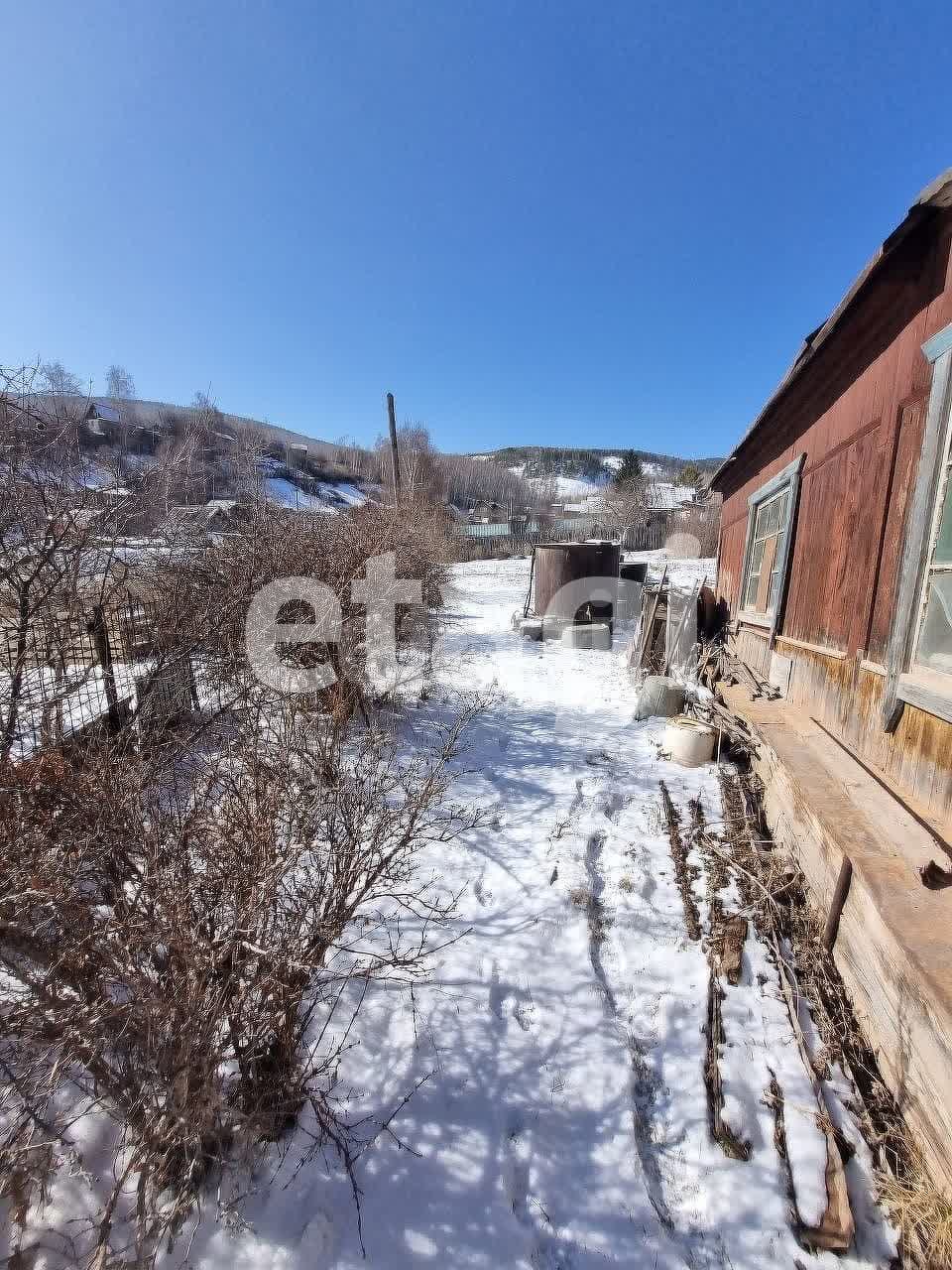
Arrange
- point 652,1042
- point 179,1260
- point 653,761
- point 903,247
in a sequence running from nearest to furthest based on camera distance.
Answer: point 179,1260, point 652,1042, point 903,247, point 653,761

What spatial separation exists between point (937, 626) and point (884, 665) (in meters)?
0.44

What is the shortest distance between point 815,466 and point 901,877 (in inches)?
129

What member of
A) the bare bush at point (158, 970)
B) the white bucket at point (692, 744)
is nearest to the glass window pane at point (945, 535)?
the bare bush at point (158, 970)

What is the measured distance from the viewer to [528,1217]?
1.77 meters

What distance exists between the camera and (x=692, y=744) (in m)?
5.05

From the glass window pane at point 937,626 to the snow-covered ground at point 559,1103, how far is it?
1773 millimetres

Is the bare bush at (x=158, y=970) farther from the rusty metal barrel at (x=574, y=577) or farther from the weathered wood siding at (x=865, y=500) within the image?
the rusty metal barrel at (x=574, y=577)

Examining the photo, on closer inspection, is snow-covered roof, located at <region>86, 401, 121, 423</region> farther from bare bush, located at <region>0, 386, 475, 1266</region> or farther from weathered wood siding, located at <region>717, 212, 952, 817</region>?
weathered wood siding, located at <region>717, 212, 952, 817</region>

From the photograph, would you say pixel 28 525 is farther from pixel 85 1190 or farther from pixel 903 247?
pixel 903 247

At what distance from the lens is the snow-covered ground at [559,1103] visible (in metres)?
1.69

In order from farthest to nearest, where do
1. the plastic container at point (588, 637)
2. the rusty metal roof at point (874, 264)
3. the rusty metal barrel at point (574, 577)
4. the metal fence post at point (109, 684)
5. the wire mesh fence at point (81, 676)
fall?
the rusty metal barrel at point (574, 577)
the plastic container at point (588, 637)
the metal fence post at point (109, 684)
the wire mesh fence at point (81, 676)
the rusty metal roof at point (874, 264)

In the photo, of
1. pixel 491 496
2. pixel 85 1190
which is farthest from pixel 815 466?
pixel 491 496

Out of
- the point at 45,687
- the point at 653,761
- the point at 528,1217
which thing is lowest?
the point at 528,1217

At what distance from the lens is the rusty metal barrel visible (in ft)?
38.6
